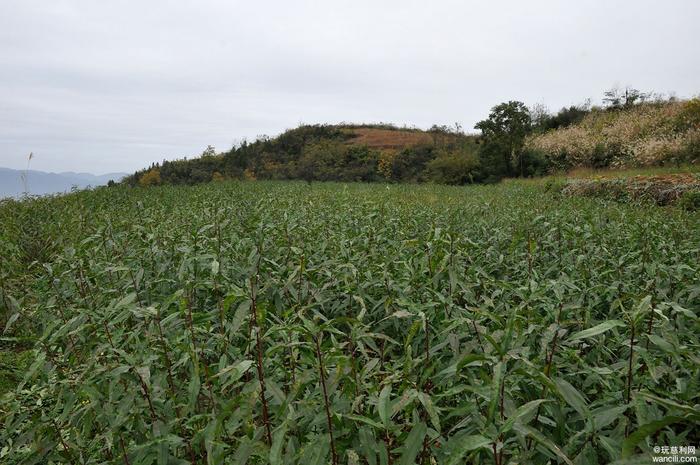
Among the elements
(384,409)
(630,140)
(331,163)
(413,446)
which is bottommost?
(413,446)

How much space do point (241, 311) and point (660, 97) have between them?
4039 cm

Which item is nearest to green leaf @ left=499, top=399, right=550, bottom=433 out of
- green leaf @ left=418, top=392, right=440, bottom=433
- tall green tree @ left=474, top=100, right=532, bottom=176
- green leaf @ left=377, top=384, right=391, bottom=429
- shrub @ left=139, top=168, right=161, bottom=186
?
green leaf @ left=418, top=392, right=440, bottom=433

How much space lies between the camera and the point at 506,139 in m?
25.5

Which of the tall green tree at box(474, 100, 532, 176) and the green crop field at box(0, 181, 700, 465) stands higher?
the tall green tree at box(474, 100, 532, 176)

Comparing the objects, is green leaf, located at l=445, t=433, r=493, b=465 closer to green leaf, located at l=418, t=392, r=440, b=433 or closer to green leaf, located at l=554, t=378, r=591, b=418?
green leaf, located at l=418, t=392, r=440, b=433

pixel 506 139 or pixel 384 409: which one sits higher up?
pixel 506 139

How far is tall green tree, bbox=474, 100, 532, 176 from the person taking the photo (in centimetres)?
2542

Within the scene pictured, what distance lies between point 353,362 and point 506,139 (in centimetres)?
2653

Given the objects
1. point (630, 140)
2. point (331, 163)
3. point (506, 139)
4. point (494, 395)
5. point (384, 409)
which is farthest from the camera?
point (331, 163)

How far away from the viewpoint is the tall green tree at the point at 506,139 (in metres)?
25.4

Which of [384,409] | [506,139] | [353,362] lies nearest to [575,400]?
[384,409]

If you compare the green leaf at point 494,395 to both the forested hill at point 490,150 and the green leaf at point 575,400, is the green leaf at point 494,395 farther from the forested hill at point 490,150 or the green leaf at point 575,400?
the forested hill at point 490,150

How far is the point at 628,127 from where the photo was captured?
24625 millimetres

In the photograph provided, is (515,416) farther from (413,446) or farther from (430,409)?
(413,446)
